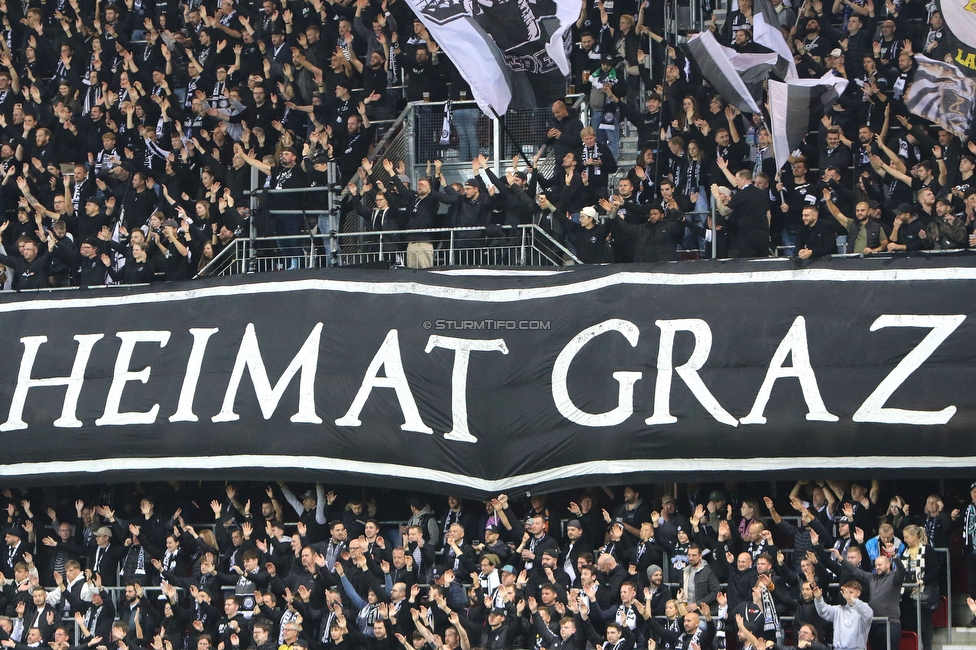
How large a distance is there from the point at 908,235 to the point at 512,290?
4.36 metres

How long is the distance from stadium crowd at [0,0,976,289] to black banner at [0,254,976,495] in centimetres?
75

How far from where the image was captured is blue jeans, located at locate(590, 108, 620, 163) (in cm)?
2403

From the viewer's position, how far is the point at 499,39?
75.4ft

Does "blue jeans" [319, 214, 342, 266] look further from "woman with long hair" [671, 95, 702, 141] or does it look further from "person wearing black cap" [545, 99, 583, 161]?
"woman with long hair" [671, 95, 702, 141]

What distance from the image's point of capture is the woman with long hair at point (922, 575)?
62.0 feet

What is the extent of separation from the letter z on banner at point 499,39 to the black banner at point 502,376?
2314 millimetres

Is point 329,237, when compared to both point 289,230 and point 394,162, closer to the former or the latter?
point 289,230

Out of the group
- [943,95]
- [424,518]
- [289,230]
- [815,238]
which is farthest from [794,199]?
[289,230]

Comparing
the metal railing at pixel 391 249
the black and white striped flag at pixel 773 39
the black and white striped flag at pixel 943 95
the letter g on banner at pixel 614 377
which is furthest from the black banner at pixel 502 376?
the black and white striped flag at pixel 773 39

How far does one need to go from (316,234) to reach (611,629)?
691 centimetres

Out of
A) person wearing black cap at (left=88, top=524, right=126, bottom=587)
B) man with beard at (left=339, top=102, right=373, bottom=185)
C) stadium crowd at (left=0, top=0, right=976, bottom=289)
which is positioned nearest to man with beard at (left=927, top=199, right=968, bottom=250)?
stadium crowd at (left=0, top=0, right=976, bottom=289)

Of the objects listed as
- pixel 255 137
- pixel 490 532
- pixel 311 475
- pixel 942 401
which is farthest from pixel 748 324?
pixel 255 137

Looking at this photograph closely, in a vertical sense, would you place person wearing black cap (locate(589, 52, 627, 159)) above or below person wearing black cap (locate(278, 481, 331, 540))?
above

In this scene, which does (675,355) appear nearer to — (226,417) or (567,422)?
(567,422)
